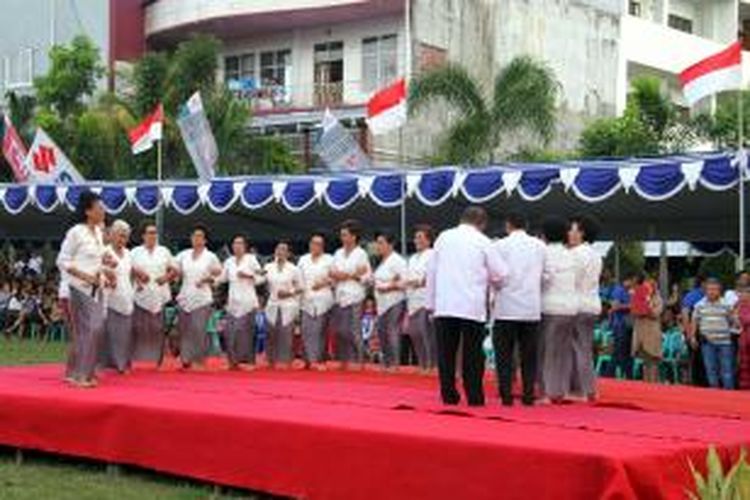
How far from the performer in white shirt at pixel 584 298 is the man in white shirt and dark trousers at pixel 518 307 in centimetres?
41

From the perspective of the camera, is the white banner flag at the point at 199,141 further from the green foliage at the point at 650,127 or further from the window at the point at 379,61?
the window at the point at 379,61

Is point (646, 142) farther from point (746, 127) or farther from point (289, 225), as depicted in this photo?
point (289, 225)

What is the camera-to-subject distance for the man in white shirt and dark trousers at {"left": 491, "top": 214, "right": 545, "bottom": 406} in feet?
29.2

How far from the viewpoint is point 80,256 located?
9.65 metres

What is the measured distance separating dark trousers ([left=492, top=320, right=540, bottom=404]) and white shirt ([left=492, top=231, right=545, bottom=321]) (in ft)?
0.30

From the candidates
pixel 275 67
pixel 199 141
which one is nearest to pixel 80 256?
pixel 199 141

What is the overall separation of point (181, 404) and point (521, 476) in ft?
9.17

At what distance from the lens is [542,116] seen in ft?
73.1

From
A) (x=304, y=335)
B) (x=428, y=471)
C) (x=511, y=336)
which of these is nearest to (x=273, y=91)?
(x=304, y=335)

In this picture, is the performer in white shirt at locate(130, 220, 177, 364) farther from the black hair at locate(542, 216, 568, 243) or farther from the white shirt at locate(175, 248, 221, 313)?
the black hair at locate(542, 216, 568, 243)

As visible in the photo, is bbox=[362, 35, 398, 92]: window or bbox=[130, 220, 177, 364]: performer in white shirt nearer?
bbox=[130, 220, 177, 364]: performer in white shirt

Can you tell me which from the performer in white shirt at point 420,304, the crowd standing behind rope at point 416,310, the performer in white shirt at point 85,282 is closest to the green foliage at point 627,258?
the crowd standing behind rope at point 416,310

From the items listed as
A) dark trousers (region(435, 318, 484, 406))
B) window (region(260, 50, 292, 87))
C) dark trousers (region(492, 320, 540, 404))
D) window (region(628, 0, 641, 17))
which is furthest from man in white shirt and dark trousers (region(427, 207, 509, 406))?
window (region(628, 0, 641, 17))

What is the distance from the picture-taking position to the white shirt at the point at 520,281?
A: 8.88m
